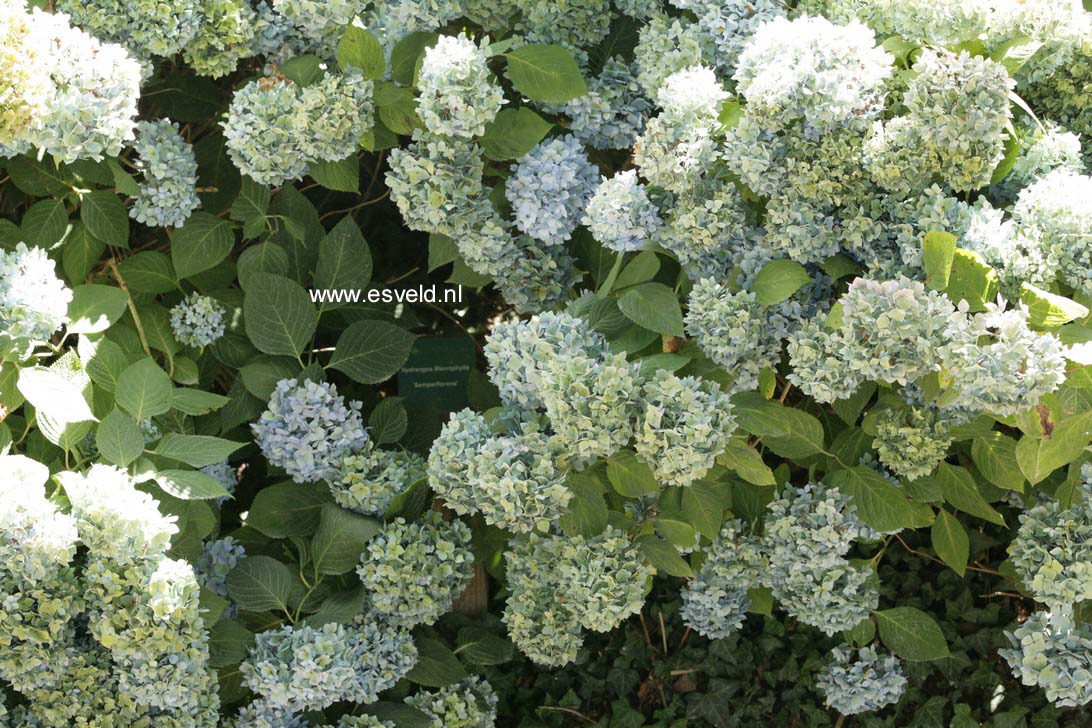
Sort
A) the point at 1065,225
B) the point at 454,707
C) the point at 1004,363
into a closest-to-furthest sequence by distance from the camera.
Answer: the point at 1004,363 → the point at 1065,225 → the point at 454,707

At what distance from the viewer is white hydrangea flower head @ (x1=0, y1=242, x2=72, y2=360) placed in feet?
5.27

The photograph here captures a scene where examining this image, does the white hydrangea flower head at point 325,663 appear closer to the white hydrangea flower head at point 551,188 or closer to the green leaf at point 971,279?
the white hydrangea flower head at point 551,188

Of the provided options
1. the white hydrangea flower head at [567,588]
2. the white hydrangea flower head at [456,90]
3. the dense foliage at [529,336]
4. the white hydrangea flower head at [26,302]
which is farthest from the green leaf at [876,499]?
the white hydrangea flower head at [26,302]

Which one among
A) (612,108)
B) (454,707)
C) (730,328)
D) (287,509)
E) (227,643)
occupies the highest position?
(612,108)

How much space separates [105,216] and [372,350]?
52 centimetres

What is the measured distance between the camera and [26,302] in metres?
1.61

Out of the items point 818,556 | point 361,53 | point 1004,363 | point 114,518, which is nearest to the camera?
point 1004,363

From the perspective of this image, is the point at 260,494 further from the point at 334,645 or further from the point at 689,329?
the point at 689,329

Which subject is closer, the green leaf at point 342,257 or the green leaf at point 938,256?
the green leaf at point 938,256

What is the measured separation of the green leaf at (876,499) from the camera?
178cm

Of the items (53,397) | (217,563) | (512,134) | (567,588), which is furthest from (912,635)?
(53,397)

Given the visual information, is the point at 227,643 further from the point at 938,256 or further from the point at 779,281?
the point at 938,256

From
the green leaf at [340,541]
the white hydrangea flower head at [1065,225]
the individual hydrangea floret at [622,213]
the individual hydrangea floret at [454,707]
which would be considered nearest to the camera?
the white hydrangea flower head at [1065,225]

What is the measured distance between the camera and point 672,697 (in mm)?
2432
